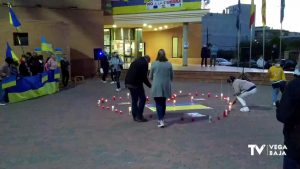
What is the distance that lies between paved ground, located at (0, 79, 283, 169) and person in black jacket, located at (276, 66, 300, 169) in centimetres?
268

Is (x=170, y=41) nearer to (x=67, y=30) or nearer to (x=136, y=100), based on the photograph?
(x=67, y=30)

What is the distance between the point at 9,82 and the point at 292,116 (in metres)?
12.6

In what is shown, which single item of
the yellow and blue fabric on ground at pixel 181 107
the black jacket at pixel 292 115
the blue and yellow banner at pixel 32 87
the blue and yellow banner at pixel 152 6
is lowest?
the yellow and blue fabric on ground at pixel 181 107

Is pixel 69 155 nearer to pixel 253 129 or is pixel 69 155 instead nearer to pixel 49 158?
pixel 49 158

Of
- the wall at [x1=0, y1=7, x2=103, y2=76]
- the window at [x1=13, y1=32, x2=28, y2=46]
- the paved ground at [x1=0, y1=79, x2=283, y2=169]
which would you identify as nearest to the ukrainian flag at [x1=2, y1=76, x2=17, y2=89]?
the paved ground at [x1=0, y1=79, x2=283, y2=169]

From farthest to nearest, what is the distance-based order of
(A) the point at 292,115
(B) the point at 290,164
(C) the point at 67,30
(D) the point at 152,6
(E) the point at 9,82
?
(D) the point at 152,6, (C) the point at 67,30, (E) the point at 9,82, (B) the point at 290,164, (A) the point at 292,115

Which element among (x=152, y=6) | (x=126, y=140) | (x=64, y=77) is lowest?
(x=126, y=140)

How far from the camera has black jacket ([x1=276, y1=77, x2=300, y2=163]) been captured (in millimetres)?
3242

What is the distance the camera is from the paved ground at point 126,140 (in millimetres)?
6195

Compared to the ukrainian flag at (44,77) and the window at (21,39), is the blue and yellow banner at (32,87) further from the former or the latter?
the window at (21,39)

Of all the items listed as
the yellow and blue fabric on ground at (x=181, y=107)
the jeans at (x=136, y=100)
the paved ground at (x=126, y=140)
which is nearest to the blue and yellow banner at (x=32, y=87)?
the paved ground at (x=126, y=140)

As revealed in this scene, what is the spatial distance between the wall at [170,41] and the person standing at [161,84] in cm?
2402

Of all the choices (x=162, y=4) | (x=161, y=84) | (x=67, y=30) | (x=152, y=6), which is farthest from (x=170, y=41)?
(x=161, y=84)

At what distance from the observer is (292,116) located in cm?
326
